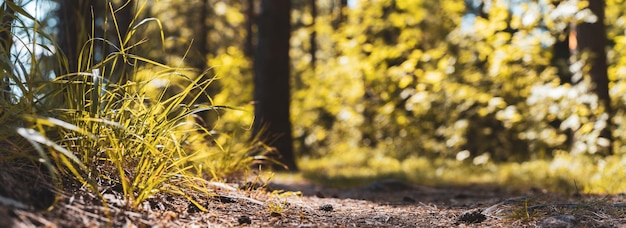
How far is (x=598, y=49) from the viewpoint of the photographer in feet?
22.9

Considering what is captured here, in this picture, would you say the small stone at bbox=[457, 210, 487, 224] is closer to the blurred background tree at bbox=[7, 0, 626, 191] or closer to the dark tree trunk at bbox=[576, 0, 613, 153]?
the blurred background tree at bbox=[7, 0, 626, 191]

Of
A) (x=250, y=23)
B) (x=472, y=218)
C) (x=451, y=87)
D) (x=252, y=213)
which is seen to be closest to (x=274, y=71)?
(x=451, y=87)

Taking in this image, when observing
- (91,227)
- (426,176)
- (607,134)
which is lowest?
(91,227)

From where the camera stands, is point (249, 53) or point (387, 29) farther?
point (249, 53)

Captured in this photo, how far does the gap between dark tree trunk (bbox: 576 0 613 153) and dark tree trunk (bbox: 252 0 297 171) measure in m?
3.76

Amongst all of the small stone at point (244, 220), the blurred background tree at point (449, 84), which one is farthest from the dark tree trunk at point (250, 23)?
the small stone at point (244, 220)

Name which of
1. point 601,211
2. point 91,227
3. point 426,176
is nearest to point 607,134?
point 426,176

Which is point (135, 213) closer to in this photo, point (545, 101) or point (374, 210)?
point (374, 210)

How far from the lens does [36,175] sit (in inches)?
82.2

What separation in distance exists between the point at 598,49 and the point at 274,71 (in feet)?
13.3

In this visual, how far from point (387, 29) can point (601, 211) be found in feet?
28.1

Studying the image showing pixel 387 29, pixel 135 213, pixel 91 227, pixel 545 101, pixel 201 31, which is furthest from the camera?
pixel 201 31

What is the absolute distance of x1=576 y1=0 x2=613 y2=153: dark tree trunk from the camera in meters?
6.69

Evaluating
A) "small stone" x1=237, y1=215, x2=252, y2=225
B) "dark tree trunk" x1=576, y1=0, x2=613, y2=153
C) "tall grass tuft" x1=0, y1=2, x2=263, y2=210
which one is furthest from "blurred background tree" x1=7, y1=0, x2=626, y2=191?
"small stone" x1=237, y1=215, x2=252, y2=225
